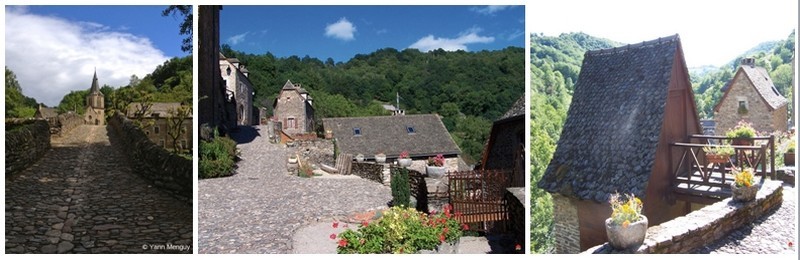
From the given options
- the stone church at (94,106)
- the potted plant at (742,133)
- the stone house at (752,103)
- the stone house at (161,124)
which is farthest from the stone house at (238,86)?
the potted plant at (742,133)

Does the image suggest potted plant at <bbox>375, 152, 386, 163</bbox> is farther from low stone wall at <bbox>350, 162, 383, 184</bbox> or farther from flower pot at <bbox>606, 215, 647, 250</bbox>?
flower pot at <bbox>606, 215, 647, 250</bbox>

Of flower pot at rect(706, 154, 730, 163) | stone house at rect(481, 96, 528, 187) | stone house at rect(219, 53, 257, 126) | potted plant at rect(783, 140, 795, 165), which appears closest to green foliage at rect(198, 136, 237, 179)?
stone house at rect(219, 53, 257, 126)

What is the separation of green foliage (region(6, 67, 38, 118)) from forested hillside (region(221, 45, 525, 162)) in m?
2.08

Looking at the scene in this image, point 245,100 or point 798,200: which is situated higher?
point 245,100

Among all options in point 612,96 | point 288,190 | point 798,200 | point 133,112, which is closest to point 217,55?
point 133,112

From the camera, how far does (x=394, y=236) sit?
5398mm

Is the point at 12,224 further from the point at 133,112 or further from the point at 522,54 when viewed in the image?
the point at 522,54

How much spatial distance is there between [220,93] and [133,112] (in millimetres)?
1033

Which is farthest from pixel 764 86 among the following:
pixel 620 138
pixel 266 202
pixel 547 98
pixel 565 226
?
pixel 266 202

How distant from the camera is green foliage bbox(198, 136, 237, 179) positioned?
5516mm

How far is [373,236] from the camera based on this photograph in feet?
17.9

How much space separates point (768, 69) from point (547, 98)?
219cm

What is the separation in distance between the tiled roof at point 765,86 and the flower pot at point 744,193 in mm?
879

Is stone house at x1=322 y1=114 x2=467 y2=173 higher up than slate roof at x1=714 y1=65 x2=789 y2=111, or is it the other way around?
slate roof at x1=714 y1=65 x2=789 y2=111
